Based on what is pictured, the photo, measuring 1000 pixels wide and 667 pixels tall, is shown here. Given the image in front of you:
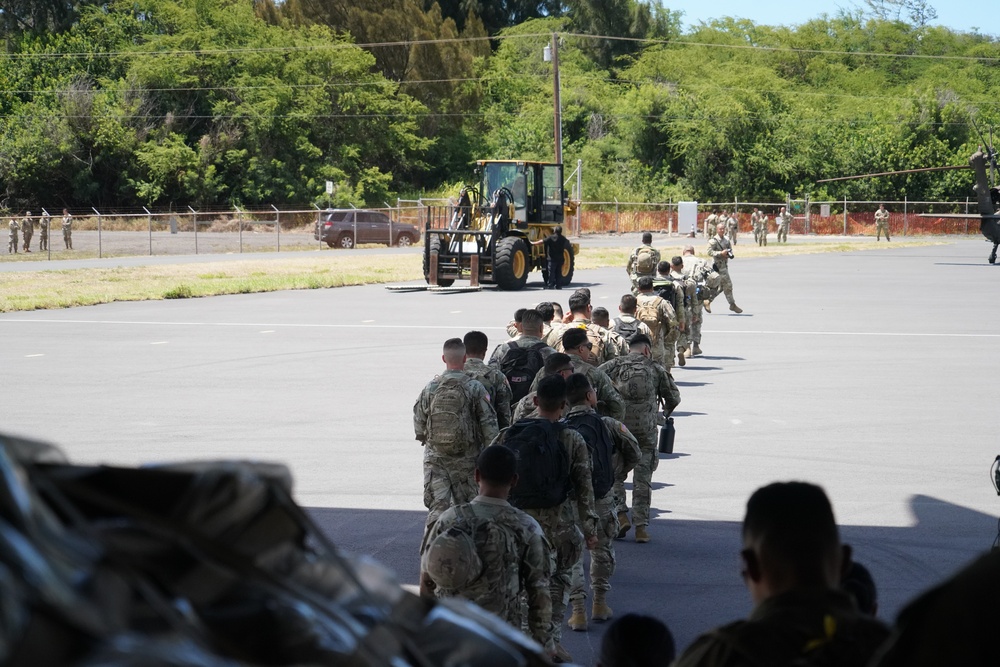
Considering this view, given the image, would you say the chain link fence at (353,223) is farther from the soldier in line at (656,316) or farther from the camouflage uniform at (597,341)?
the camouflage uniform at (597,341)

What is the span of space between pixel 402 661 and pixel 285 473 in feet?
1.23

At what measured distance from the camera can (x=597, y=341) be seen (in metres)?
10.3

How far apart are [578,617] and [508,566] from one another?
6.52ft

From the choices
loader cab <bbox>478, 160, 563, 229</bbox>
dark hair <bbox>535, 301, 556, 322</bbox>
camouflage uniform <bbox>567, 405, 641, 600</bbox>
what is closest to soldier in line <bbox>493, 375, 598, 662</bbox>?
camouflage uniform <bbox>567, 405, 641, 600</bbox>

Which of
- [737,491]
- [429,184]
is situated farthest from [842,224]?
[737,491]

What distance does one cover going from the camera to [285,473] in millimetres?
1959

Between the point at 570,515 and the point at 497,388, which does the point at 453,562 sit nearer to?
the point at 570,515

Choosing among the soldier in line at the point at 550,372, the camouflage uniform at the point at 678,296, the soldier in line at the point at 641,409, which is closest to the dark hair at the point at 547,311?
the soldier in line at the point at 641,409

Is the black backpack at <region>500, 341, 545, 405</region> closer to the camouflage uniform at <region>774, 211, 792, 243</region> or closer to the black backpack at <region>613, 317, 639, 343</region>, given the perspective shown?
the black backpack at <region>613, 317, 639, 343</region>

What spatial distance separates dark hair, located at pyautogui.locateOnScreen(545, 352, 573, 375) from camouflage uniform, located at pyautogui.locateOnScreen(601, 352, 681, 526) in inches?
51.3

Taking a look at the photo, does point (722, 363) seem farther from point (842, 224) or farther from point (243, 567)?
point (842, 224)

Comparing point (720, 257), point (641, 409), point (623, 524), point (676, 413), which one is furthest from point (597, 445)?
point (720, 257)

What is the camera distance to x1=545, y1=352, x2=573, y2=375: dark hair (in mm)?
7855

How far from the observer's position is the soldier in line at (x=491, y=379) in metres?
8.30
